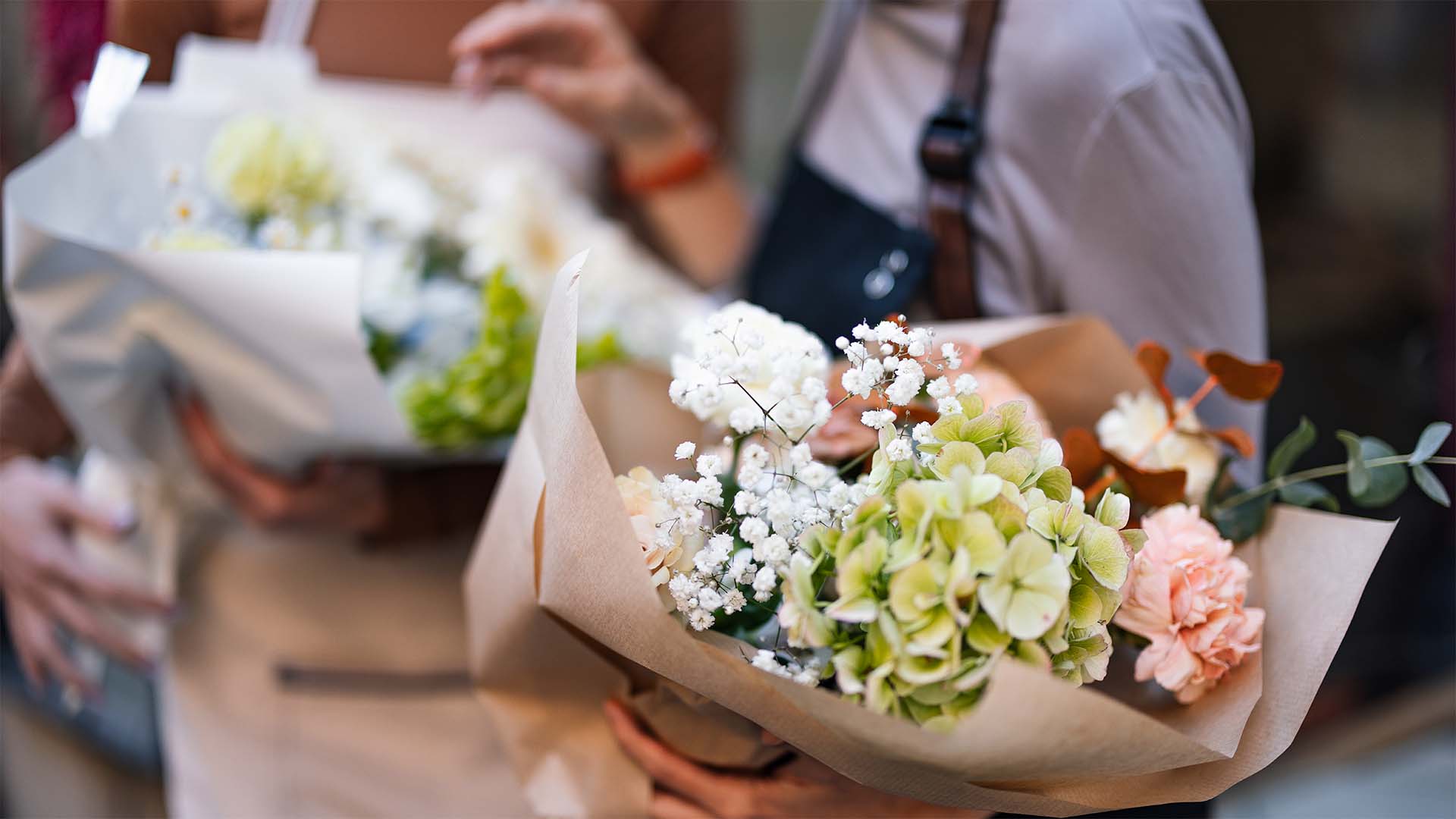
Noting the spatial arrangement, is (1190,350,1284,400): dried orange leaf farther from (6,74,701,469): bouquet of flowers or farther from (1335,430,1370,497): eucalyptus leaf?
(6,74,701,469): bouquet of flowers

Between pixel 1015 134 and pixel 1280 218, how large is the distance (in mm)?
1541

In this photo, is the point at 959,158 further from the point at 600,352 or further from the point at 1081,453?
the point at 600,352

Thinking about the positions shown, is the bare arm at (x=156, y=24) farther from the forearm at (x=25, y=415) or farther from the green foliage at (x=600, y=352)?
the green foliage at (x=600, y=352)

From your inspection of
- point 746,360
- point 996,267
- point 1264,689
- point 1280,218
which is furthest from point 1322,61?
point 746,360

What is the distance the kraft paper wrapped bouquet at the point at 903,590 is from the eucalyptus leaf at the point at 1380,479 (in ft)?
0.18

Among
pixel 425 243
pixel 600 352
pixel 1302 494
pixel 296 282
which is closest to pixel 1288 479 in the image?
pixel 1302 494

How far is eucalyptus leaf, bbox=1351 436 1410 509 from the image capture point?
0.65 meters

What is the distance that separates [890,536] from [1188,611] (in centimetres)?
22

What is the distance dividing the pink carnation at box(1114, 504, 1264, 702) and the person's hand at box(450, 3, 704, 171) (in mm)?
883

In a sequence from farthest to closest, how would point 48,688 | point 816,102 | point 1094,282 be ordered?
point 48,688 < point 816,102 < point 1094,282

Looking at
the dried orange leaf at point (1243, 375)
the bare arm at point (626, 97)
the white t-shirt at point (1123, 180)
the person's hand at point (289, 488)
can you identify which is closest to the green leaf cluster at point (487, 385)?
the person's hand at point (289, 488)

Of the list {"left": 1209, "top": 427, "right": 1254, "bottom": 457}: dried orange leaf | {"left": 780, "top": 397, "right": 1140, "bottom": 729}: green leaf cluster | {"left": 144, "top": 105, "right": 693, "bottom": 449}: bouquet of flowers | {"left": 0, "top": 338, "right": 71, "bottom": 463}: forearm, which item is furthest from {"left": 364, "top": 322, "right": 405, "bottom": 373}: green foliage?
{"left": 1209, "top": 427, "right": 1254, "bottom": 457}: dried orange leaf

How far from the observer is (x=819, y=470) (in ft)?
1.68

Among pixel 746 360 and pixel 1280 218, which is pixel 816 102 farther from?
pixel 1280 218
